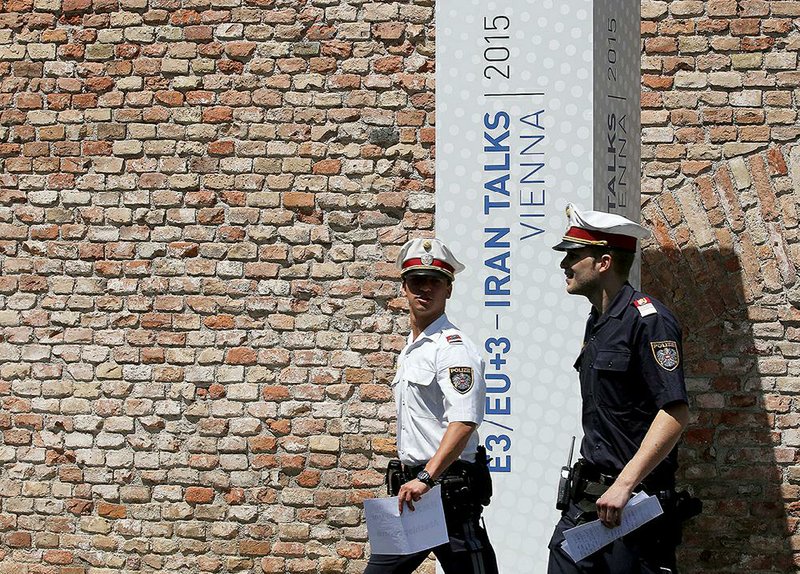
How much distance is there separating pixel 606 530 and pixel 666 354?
0.57 m

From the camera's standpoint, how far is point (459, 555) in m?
4.15

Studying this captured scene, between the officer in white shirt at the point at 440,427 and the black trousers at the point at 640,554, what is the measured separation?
60cm

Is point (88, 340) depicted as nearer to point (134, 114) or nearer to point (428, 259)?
point (134, 114)

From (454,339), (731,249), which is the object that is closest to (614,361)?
(454,339)

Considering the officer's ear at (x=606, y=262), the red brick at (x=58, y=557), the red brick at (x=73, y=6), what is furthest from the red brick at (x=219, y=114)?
the officer's ear at (x=606, y=262)

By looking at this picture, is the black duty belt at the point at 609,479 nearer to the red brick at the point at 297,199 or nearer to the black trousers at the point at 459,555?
the black trousers at the point at 459,555

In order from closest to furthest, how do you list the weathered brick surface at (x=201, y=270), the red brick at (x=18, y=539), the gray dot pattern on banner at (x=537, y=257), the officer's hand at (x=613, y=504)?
the officer's hand at (x=613, y=504), the gray dot pattern on banner at (x=537, y=257), the weathered brick surface at (x=201, y=270), the red brick at (x=18, y=539)

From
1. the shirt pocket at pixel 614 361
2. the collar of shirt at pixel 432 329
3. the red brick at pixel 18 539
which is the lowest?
→ the red brick at pixel 18 539

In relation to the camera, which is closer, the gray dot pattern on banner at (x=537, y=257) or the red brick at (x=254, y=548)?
the gray dot pattern on banner at (x=537, y=257)

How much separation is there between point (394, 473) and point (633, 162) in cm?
229

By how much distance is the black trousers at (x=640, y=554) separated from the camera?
3570 millimetres

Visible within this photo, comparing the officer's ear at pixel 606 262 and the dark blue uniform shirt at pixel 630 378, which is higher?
the officer's ear at pixel 606 262

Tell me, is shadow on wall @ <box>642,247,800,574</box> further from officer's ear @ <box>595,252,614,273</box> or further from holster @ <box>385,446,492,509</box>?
officer's ear @ <box>595,252,614,273</box>

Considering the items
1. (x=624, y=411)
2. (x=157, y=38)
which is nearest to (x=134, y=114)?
(x=157, y=38)
